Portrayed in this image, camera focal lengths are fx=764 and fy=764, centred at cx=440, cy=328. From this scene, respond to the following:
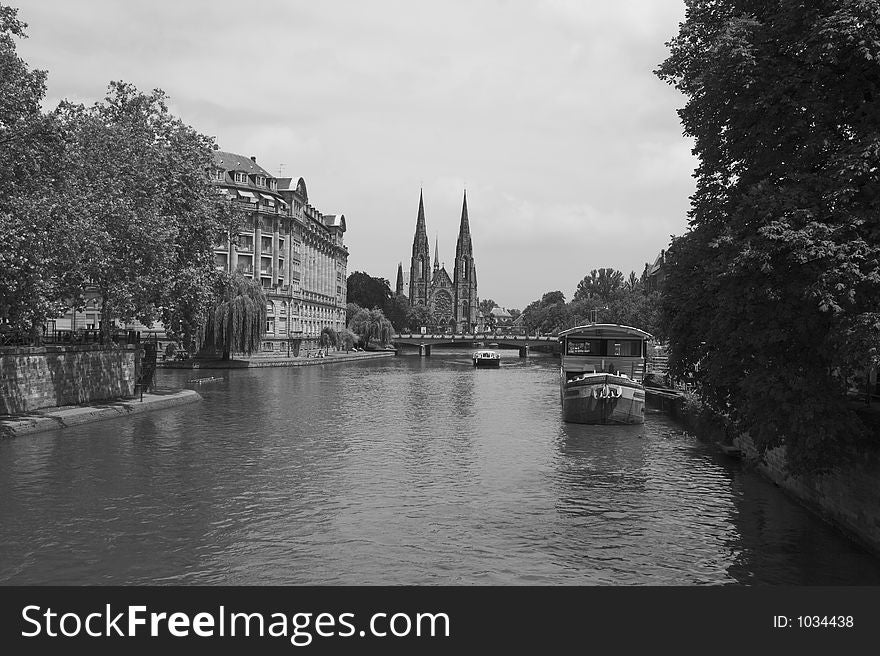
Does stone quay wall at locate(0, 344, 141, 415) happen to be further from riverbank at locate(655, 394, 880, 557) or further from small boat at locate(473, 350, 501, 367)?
small boat at locate(473, 350, 501, 367)

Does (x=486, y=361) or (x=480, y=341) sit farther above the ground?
(x=480, y=341)

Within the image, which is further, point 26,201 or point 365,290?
point 365,290

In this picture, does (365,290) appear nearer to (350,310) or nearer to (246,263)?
(350,310)

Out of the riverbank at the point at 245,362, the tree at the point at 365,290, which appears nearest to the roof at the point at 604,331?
the riverbank at the point at 245,362

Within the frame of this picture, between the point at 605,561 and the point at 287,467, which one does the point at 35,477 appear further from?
the point at 605,561

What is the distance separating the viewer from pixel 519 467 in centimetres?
2539

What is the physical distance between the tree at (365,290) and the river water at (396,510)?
440 ft

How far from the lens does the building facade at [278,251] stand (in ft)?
334

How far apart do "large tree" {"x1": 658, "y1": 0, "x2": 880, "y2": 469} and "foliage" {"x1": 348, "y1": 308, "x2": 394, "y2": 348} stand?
118489 millimetres

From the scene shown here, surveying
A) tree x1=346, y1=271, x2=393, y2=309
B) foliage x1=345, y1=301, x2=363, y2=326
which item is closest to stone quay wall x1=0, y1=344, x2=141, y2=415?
foliage x1=345, y1=301, x2=363, y2=326

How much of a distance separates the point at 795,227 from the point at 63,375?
105 feet

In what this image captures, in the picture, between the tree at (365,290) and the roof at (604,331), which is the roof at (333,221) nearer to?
the tree at (365,290)

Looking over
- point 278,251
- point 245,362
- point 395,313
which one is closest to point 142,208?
point 245,362

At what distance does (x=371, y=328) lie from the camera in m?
136
